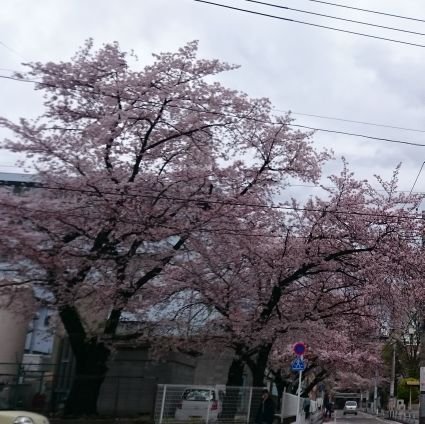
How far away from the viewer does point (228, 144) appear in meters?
18.8

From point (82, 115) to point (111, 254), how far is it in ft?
14.3

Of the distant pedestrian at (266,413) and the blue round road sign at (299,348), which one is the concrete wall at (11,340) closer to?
the distant pedestrian at (266,413)

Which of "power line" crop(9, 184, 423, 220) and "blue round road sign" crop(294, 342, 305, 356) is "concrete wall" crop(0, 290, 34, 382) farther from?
"blue round road sign" crop(294, 342, 305, 356)

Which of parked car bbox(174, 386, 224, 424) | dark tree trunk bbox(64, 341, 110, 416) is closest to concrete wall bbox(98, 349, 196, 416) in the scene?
parked car bbox(174, 386, 224, 424)

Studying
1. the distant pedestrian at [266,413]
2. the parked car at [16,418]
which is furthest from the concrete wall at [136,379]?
the parked car at [16,418]

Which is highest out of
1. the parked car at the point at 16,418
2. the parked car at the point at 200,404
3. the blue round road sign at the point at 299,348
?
the blue round road sign at the point at 299,348

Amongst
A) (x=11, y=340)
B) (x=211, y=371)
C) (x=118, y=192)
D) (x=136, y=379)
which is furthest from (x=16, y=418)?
(x=11, y=340)

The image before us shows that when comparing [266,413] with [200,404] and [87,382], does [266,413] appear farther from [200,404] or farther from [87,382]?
[87,382]

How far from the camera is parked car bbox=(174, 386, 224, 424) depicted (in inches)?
748

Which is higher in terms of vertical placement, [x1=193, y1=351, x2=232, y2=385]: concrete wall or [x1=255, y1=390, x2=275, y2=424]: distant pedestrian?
[x1=193, y1=351, x2=232, y2=385]: concrete wall

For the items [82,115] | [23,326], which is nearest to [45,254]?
[82,115]

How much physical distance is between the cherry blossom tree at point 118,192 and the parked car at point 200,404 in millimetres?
2571

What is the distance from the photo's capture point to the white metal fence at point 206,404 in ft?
61.2

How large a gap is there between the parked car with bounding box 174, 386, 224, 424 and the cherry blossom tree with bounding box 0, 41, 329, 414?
257 cm
